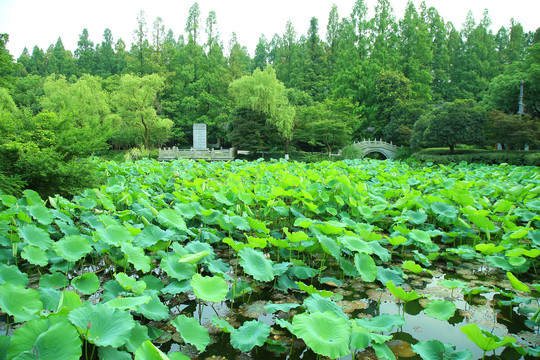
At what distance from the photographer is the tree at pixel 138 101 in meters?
21.2

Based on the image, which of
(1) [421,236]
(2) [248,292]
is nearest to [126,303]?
(2) [248,292]

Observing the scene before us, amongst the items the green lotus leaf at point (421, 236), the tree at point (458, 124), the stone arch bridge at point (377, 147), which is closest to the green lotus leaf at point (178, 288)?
the green lotus leaf at point (421, 236)

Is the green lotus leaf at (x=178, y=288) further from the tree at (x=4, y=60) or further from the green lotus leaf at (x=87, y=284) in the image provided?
the tree at (x=4, y=60)

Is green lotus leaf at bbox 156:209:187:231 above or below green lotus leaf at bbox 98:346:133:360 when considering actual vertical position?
above

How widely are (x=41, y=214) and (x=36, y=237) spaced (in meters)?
0.44

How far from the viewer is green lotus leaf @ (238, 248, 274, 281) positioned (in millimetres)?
1811

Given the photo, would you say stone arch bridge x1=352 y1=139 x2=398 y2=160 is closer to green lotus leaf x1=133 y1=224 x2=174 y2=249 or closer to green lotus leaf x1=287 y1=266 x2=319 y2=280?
green lotus leaf x1=287 y1=266 x2=319 y2=280

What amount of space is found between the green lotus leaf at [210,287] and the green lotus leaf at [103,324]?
347 mm

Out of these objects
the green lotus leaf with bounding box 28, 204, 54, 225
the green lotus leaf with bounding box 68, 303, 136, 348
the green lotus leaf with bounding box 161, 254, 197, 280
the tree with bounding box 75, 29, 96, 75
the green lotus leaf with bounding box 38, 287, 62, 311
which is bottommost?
the green lotus leaf with bounding box 38, 287, 62, 311

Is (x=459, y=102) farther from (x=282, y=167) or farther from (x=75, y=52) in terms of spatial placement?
(x=75, y=52)

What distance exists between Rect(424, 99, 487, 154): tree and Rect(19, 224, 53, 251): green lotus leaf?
1923cm

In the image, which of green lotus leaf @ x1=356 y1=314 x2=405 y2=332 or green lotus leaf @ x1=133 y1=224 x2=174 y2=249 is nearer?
green lotus leaf @ x1=356 y1=314 x2=405 y2=332

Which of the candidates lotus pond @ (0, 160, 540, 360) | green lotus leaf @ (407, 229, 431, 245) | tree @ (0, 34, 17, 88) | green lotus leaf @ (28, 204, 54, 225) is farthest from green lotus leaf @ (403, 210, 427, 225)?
tree @ (0, 34, 17, 88)

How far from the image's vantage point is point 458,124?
679 inches
